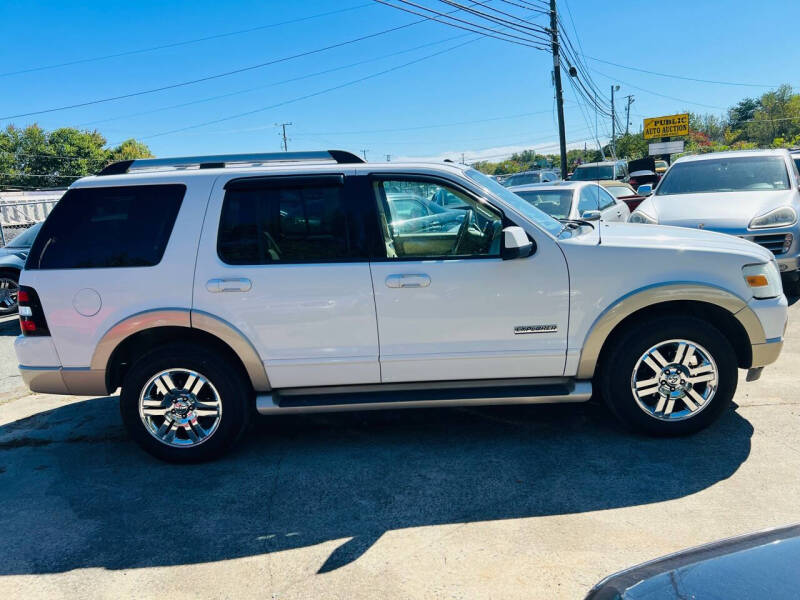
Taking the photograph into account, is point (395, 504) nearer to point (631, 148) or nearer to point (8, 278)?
point (8, 278)

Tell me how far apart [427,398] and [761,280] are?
2.33 metres

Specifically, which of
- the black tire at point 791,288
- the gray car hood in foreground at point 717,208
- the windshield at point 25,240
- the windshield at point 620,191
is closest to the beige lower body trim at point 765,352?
the gray car hood in foreground at point 717,208

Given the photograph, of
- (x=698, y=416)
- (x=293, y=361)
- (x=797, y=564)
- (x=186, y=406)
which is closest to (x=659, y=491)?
(x=698, y=416)

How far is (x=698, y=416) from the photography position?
4020 mm

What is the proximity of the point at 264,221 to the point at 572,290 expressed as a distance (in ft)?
6.78

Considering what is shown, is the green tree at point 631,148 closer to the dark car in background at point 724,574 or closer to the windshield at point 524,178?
the windshield at point 524,178

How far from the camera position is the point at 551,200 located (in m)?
9.55

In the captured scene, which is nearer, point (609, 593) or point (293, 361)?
point (609, 593)

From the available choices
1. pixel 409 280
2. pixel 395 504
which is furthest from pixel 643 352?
pixel 395 504

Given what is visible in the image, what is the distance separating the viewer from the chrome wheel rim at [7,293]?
10359mm

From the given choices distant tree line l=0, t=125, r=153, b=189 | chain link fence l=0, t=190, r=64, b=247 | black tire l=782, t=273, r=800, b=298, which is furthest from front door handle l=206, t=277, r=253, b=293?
distant tree line l=0, t=125, r=153, b=189

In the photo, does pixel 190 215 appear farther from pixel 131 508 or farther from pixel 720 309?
pixel 720 309

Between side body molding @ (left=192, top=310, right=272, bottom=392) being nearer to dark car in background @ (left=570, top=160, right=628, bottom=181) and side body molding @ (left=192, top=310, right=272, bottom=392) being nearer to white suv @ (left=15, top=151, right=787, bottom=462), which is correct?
white suv @ (left=15, top=151, right=787, bottom=462)

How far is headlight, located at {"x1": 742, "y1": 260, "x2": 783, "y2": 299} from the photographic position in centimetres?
394
